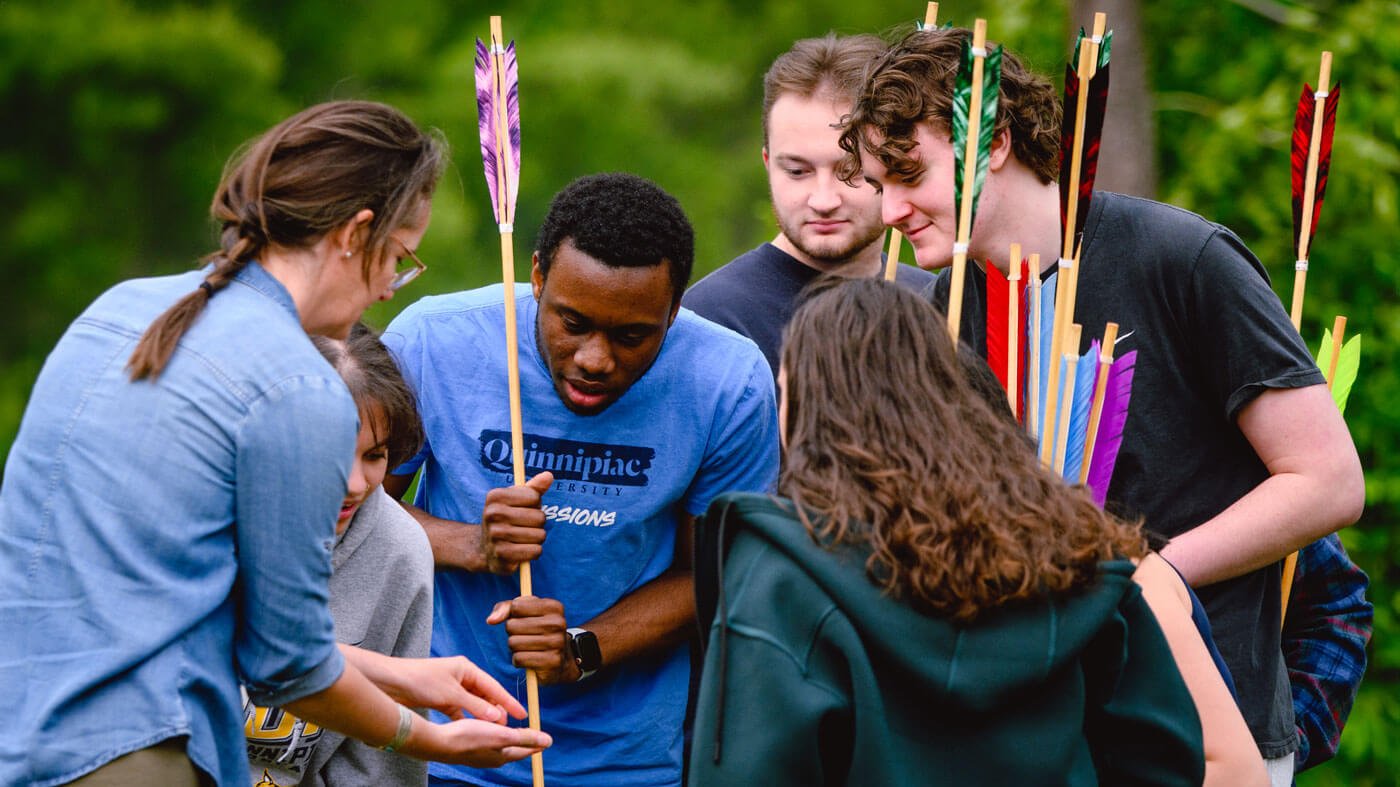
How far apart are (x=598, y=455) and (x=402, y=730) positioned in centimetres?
75

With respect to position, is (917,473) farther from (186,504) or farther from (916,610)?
(186,504)

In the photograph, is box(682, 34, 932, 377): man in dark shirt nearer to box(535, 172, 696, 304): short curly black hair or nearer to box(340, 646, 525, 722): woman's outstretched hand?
box(535, 172, 696, 304): short curly black hair

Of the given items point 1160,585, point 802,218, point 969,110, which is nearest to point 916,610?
point 1160,585

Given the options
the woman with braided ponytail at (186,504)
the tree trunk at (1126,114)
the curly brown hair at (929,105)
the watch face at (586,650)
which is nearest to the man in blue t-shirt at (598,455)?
the watch face at (586,650)

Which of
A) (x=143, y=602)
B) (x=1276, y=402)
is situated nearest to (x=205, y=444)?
(x=143, y=602)

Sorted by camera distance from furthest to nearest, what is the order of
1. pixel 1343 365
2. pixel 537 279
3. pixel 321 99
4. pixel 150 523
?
pixel 321 99 < pixel 1343 365 < pixel 537 279 < pixel 150 523

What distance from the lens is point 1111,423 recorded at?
2.69 m

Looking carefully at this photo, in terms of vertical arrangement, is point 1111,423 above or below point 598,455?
above

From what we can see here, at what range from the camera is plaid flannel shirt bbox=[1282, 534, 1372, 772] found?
2.96 m

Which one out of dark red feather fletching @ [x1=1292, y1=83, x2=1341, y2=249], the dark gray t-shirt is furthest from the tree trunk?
the dark gray t-shirt

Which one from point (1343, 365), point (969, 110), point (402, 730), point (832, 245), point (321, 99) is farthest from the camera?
point (321, 99)

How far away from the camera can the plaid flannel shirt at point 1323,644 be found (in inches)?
116

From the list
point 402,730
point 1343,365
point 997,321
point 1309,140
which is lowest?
point 402,730

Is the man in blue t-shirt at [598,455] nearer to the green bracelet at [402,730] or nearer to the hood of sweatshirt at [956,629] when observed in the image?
the green bracelet at [402,730]
